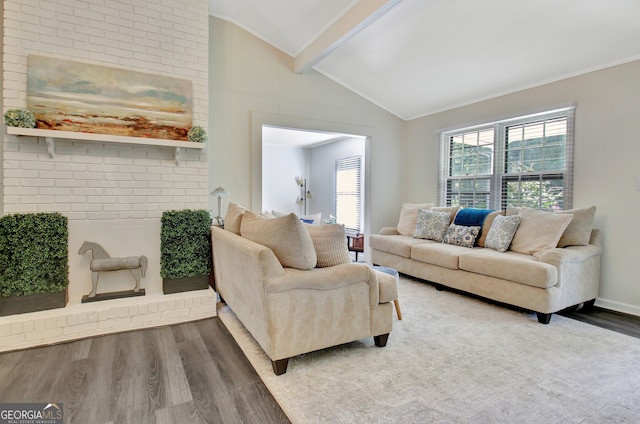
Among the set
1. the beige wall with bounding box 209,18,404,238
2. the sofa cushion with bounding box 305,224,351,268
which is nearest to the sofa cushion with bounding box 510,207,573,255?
the sofa cushion with bounding box 305,224,351,268

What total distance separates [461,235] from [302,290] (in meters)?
2.74

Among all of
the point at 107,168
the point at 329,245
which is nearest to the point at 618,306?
the point at 329,245

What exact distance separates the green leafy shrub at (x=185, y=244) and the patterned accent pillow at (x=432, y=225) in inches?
111

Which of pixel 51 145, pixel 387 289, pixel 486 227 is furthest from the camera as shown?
pixel 486 227

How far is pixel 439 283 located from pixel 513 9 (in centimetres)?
283

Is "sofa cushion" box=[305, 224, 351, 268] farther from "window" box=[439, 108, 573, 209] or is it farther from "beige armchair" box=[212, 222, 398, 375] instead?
"window" box=[439, 108, 573, 209]

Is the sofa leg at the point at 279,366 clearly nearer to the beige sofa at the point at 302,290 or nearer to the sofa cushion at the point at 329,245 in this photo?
the beige sofa at the point at 302,290

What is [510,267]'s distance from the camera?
312 cm

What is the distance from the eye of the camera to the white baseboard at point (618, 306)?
3.19 m

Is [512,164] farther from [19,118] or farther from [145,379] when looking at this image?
[19,118]

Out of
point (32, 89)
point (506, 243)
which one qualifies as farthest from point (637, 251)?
point (32, 89)

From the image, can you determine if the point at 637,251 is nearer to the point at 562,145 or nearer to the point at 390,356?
the point at 562,145

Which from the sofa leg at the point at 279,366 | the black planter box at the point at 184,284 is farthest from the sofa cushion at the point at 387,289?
the black planter box at the point at 184,284

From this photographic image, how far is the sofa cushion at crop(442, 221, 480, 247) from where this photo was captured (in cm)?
401
